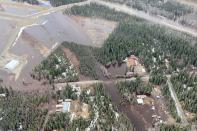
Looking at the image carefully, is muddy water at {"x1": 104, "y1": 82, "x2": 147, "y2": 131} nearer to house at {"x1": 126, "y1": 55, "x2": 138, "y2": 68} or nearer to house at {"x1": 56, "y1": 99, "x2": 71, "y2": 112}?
house at {"x1": 126, "y1": 55, "x2": 138, "y2": 68}

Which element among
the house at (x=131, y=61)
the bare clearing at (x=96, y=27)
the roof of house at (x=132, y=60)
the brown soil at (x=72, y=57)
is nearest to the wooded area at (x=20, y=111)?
the brown soil at (x=72, y=57)

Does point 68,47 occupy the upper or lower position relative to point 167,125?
upper

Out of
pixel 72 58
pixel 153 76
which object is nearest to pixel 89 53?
pixel 72 58

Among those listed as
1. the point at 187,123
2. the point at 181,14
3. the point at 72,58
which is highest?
the point at 181,14

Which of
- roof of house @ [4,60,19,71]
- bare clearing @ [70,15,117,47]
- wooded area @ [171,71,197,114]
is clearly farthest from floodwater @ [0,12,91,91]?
wooded area @ [171,71,197,114]

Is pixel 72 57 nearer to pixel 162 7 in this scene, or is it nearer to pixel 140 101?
pixel 140 101

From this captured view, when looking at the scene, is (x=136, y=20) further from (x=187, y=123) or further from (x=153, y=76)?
(x=187, y=123)

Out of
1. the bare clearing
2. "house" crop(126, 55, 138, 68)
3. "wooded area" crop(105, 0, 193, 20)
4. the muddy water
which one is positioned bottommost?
the muddy water
